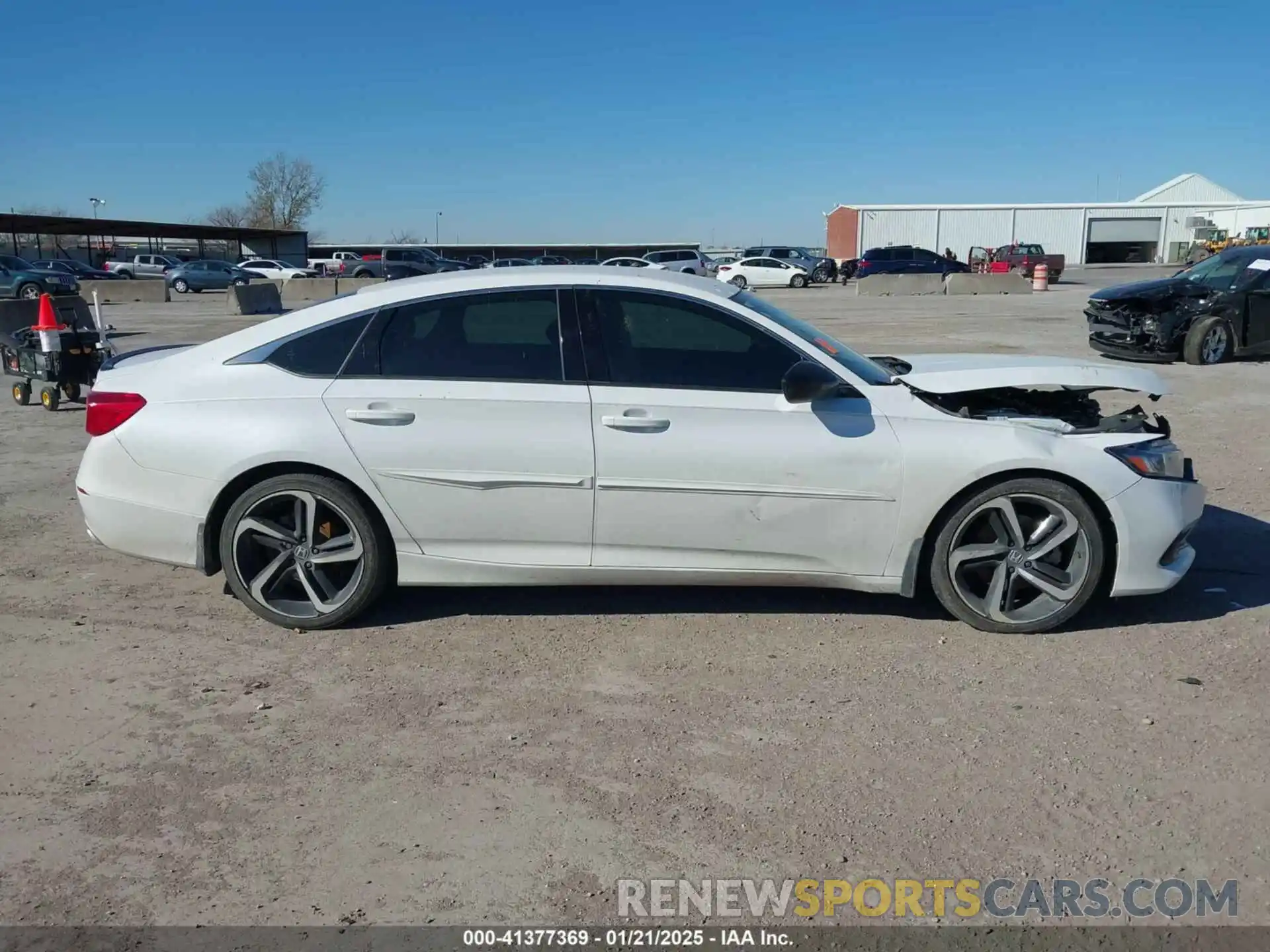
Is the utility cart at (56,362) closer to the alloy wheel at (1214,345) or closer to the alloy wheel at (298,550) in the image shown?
the alloy wheel at (298,550)

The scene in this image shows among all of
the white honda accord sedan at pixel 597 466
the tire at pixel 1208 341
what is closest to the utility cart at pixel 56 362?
the white honda accord sedan at pixel 597 466

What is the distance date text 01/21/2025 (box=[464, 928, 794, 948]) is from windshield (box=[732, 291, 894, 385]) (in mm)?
2576

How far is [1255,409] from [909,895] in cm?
922

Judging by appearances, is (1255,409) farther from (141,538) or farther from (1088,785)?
(141,538)

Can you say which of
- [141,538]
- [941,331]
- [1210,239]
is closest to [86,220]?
[941,331]

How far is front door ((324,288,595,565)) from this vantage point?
4.44 metres

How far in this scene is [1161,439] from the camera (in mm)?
4586

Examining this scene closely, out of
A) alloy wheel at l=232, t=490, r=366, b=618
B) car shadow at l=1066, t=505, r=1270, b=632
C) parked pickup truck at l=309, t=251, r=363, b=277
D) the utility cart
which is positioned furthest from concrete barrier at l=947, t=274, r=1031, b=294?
alloy wheel at l=232, t=490, r=366, b=618

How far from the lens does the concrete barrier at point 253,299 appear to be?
2789 centimetres

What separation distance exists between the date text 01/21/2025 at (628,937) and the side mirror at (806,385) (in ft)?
7.52

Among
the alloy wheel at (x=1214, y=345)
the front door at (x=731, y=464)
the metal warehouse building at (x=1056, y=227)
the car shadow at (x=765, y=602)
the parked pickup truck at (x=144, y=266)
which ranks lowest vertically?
the car shadow at (x=765, y=602)

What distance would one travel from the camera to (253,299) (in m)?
28.6

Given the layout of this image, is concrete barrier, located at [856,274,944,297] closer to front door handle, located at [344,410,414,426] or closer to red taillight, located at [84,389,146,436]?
front door handle, located at [344,410,414,426]

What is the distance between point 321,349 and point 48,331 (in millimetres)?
7474
